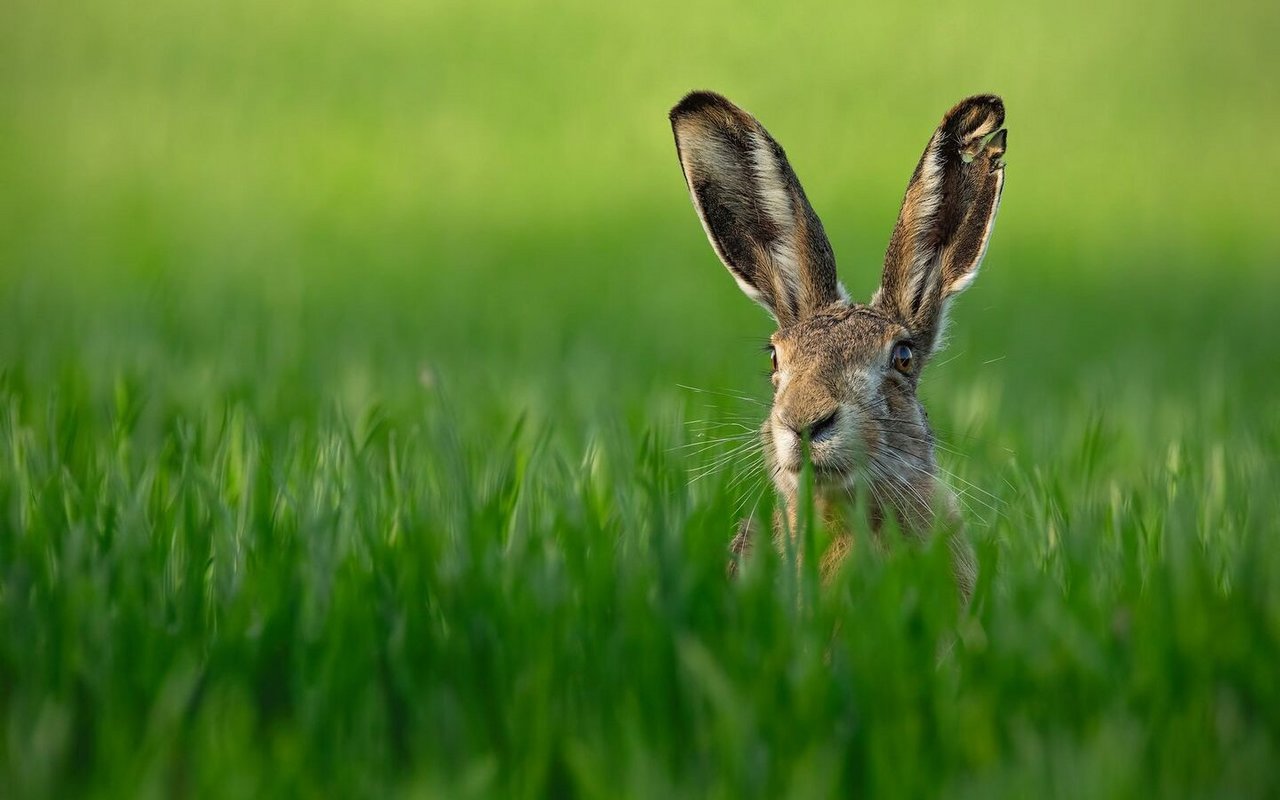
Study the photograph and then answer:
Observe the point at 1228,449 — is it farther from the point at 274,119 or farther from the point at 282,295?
the point at 274,119

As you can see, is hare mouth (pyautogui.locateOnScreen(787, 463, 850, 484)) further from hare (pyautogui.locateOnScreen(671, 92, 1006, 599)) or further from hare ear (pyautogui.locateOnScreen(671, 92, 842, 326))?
hare ear (pyautogui.locateOnScreen(671, 92, 842, 326))

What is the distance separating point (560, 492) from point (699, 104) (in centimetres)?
163

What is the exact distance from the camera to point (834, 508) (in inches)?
155

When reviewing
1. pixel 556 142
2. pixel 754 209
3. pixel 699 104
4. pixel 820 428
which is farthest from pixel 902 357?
pixel 556 142

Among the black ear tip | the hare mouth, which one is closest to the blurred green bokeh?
the black ear tip

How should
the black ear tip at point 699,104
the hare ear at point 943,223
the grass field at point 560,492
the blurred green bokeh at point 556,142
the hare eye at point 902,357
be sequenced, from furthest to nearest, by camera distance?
1. the blurred green bokeh at point 556,142
2. the black ear tip at point 699,104
3. the hare ear at point 943,223
4. the hare eye at point 902,357
5. the grass field at point 560,492

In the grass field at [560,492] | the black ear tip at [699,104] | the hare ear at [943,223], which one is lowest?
the grass field at [560,492]

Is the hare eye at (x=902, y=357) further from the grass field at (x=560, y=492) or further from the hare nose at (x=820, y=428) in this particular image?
the hare nose at (x=820, y=428)

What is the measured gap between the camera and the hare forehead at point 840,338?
13.4 feet

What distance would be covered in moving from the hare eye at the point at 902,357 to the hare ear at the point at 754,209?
1.34 ft

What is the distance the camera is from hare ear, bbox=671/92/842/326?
14.7 feet

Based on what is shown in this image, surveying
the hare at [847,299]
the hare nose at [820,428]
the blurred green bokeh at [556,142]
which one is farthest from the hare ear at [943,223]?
the blurred green bokeh at [556,142]

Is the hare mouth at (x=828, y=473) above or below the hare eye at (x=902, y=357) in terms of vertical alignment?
below

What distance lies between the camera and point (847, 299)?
15.2 feet
